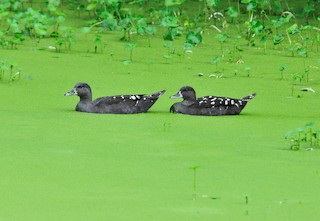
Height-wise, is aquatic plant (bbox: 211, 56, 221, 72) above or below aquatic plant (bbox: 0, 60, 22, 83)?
above

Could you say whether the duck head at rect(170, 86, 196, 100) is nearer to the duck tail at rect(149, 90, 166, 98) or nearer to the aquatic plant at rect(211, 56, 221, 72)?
the duck tail at rect(149, 90, 166, 98)

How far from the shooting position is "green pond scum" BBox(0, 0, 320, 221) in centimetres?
608

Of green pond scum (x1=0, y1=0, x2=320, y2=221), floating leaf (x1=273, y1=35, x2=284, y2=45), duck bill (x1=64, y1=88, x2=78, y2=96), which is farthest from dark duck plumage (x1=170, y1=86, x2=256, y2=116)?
floating leaf (x1=273, y1=35, x2=284, y2=45)

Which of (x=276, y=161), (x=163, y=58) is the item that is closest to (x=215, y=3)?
(x=163, y=58)

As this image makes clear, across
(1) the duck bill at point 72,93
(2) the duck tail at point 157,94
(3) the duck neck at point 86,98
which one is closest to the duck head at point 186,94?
(2) the duck tail at point 157,94

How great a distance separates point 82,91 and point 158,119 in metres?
0.87

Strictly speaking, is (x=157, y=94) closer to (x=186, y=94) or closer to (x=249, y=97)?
(x=186, y=94)

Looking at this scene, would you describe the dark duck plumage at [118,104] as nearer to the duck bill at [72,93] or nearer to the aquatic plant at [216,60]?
the duck bill at [72,93]

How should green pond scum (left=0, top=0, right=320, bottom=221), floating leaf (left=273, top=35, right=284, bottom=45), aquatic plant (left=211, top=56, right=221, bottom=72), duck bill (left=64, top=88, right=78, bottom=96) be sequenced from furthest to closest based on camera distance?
floating leaf (left=273, top=35, right=284, bottom=45), aquatic plant (left=211, top=56, right=221, bottom=72), duck bill (left=64, top=88, right=78, bottom=96), green pond scum (left=0, top=0, right=320, bottom=221)

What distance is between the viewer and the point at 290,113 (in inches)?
372

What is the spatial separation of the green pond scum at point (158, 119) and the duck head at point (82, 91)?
0.46 ft

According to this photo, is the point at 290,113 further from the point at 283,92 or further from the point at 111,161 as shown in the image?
the point at 111,161

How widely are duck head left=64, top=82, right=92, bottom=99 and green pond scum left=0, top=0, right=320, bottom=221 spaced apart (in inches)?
5.5

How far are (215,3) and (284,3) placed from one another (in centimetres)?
213
